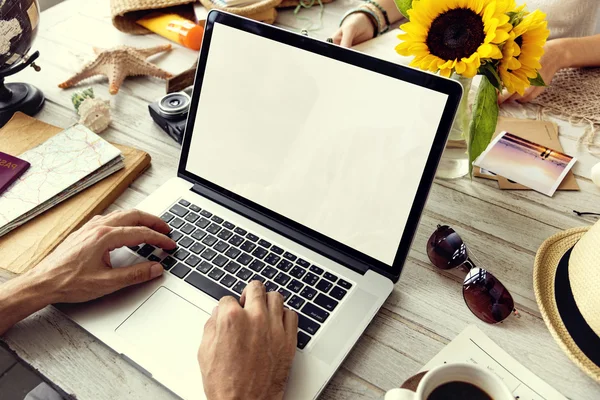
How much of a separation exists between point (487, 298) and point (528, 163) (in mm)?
359

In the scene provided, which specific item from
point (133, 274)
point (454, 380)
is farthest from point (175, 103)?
point (454, 380)

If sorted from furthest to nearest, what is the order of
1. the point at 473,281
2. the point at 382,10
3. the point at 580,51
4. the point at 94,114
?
1. the point at 382,10
2. the point at 580,51
3. the point at 94,114
4. the point at 473,281

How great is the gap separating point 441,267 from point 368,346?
0.59ft

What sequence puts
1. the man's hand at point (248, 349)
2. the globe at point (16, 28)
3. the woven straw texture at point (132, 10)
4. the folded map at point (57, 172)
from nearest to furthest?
the man's hand at point (248, 349), the folded map at point (57, 172), the globe at point (16, 28), the woven straw texture at point (132, 10)

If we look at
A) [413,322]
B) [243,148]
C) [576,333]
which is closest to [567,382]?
[576,333]

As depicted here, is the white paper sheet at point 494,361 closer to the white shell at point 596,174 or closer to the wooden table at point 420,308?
the wooden table at point 420,308

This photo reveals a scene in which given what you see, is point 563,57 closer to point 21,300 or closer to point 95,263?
point 95,263

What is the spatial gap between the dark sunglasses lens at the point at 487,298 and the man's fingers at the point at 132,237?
458mm

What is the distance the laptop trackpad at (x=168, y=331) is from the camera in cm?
62

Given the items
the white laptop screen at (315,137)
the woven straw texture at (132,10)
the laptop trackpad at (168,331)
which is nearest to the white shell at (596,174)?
the white laptop screen at (315,137)

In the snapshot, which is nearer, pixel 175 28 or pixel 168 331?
pixel 168 331

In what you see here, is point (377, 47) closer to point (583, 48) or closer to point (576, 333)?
point (583, 48)

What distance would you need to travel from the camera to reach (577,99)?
3.49 feet

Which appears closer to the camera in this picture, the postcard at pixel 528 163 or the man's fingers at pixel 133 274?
the man's fingers at pixel 133 274
